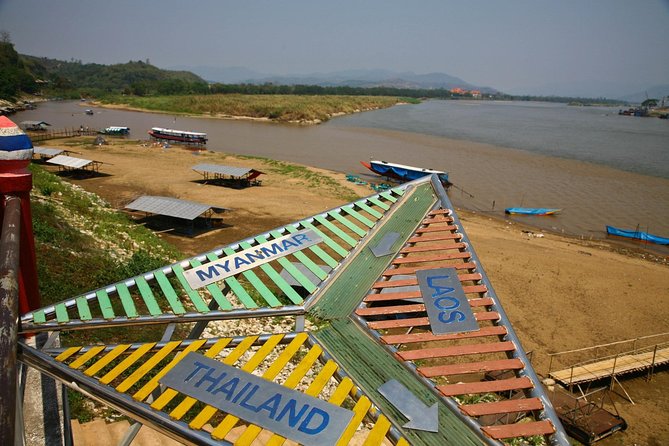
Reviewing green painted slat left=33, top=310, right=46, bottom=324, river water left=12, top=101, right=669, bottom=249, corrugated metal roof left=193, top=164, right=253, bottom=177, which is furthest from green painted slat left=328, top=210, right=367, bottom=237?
river water left=12, top=101, right=669, bottom=249

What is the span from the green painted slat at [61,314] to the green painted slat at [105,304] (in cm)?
30

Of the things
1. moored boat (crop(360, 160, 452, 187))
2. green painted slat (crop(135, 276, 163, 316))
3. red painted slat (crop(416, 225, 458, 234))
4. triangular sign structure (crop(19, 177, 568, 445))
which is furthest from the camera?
moored boat (crop(360, 160, 452, 187))

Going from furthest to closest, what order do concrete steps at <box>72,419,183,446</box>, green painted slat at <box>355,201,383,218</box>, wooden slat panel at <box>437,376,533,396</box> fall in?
green painted slat at <box>355,201,383,218</box>
concrete steps at <box>72,419,183,446</box>
wooden slat panel at <box>437,376,533,396</box>

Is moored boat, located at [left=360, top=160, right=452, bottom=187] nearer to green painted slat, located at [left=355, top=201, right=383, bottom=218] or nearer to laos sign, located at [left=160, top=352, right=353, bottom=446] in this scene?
green painted slat, located at [left=355, top=201, right=383, bottom=218]

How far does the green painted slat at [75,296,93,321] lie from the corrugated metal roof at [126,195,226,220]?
50.9ft

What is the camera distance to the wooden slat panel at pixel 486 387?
3449 millimetres

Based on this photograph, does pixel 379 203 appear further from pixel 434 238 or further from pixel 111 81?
pixel 111 81

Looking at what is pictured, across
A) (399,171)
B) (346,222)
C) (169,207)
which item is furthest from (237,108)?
(346,222)

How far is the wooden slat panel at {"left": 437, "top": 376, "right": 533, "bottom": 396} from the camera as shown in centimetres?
345

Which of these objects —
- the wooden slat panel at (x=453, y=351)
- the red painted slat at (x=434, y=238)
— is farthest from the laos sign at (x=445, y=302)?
the red painted slat at (x=434, y=238)

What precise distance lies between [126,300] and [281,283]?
1572mm

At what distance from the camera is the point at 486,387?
11.7ft

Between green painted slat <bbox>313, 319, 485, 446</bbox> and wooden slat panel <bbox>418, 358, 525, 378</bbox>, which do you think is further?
wooden slat panel <bbox>418, 358, 525, 378</bbox>

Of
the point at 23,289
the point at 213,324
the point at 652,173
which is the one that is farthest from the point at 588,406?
the point at 652,173
